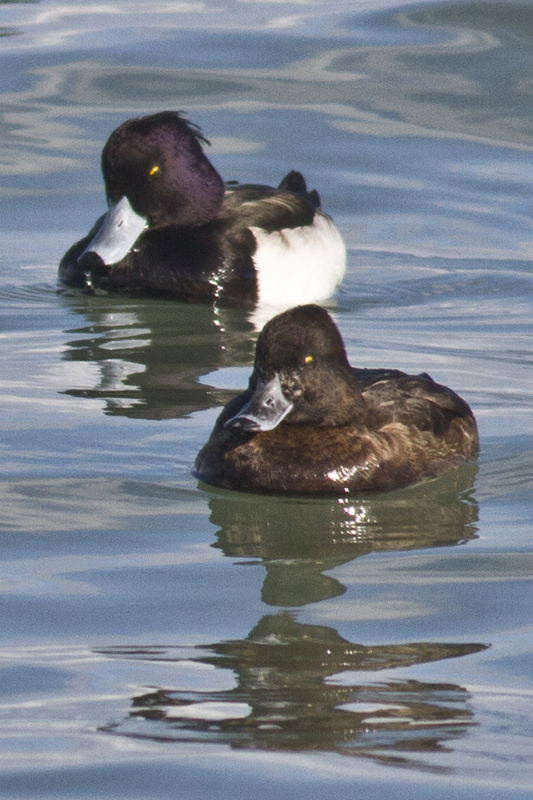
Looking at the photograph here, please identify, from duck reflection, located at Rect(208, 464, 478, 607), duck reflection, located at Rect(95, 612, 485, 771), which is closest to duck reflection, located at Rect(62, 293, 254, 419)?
duck reflection, located at Rect(208, 464, 478, 607)

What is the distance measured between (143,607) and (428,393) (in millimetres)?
2174

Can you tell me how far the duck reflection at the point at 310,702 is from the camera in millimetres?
3980

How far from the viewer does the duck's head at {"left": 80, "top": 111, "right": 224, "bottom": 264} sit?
10.1 m

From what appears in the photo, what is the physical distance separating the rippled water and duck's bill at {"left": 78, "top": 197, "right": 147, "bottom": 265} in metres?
0.32

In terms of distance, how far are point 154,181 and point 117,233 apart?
0.51 m

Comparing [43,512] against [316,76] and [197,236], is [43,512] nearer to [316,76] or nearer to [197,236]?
[197,236]

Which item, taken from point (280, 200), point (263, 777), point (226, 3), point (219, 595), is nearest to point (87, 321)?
point (280, 200)

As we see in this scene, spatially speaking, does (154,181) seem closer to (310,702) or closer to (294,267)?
(294,267)

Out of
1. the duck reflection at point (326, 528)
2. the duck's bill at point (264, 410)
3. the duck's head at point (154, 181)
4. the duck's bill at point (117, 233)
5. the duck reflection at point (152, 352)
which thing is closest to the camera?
the duck reflection at point (326, 528)

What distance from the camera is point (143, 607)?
16.6ft

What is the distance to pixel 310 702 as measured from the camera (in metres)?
4.26

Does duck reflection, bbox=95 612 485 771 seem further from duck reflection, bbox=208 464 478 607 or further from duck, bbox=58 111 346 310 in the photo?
duck, bbox=58 111 346 310

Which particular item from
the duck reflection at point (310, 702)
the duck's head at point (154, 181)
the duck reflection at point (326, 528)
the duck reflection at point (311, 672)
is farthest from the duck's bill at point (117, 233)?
the duck reflection at point (310, 702)

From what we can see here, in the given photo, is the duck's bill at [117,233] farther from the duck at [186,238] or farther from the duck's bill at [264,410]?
the duck's bill at [264,410]
